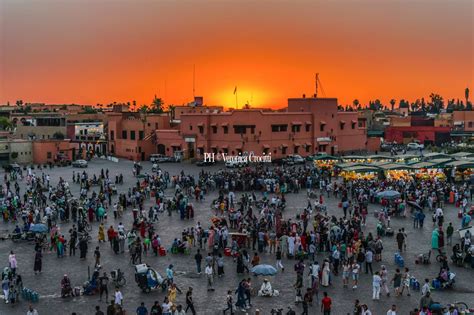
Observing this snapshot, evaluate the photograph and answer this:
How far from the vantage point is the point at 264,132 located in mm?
64000

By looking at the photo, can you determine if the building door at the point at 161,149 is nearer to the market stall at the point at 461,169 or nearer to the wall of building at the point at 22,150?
the wall of building at the point at 22,150

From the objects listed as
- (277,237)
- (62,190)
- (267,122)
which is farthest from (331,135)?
(277,237)

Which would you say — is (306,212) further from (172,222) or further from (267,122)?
(267,122)

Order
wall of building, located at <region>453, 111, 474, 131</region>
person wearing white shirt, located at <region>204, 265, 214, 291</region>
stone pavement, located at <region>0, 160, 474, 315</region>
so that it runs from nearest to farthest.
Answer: stone pavement, located at <region>0, 160, 474, 315</region> < person wearing white shirt, located at <region>204, 265, 214, 291</region> < wall of building, located at <region>453, 111, 474, 131</region>

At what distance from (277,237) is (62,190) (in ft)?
60.8

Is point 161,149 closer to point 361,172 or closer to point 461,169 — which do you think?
point 361,172

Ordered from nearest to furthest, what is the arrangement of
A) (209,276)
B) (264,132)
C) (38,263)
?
(209,276)
(38,263)
(264,132)

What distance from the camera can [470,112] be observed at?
104m

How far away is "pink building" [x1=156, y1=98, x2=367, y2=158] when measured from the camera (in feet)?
208

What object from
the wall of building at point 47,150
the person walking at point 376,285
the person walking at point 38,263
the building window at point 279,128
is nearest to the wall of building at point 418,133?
the building window at point 279,128

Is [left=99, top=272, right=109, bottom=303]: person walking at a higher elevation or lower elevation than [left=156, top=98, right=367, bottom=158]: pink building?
lower


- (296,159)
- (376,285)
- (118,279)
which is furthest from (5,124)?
(376,285)

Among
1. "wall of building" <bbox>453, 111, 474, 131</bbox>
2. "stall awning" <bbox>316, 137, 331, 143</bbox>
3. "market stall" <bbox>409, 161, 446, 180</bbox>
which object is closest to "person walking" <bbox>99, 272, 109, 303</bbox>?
"market stall" <bbox>409, 161, 446, 180</bbox>

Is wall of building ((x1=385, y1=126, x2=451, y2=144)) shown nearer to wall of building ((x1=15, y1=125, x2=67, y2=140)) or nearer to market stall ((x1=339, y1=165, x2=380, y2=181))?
market stall ((x1=339, y1=165, x2=380, y2=181))
